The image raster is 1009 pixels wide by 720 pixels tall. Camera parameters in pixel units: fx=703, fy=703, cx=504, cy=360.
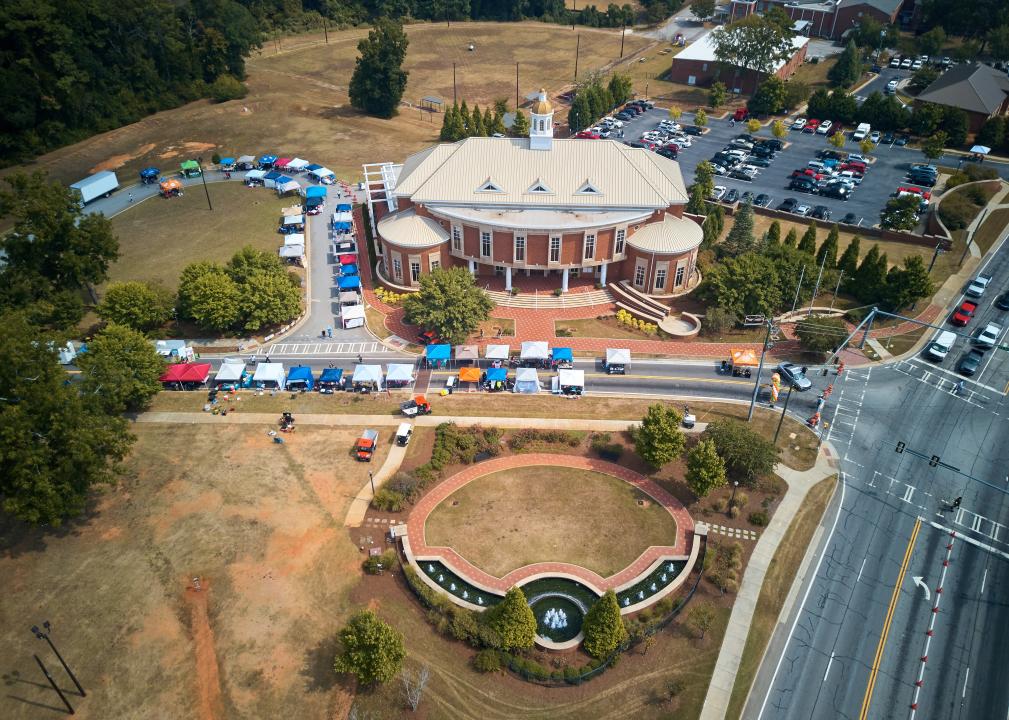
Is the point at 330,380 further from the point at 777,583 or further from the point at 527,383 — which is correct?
the point at 777,583

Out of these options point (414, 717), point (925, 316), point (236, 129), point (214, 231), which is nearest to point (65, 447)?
point (414, 717)

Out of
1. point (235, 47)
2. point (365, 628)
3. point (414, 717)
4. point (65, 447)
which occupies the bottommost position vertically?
point (414, 717)

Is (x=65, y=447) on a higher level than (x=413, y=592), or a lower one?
higher

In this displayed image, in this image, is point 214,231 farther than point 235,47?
No

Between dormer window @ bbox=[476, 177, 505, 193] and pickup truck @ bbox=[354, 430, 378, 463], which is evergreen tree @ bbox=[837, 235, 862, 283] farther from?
pickup truck @ bbox=[354, 430, 378, 463]

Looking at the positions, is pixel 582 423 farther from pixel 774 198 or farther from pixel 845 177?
pixel 845 177

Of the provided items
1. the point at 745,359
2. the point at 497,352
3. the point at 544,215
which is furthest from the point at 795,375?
the point at 544,215
